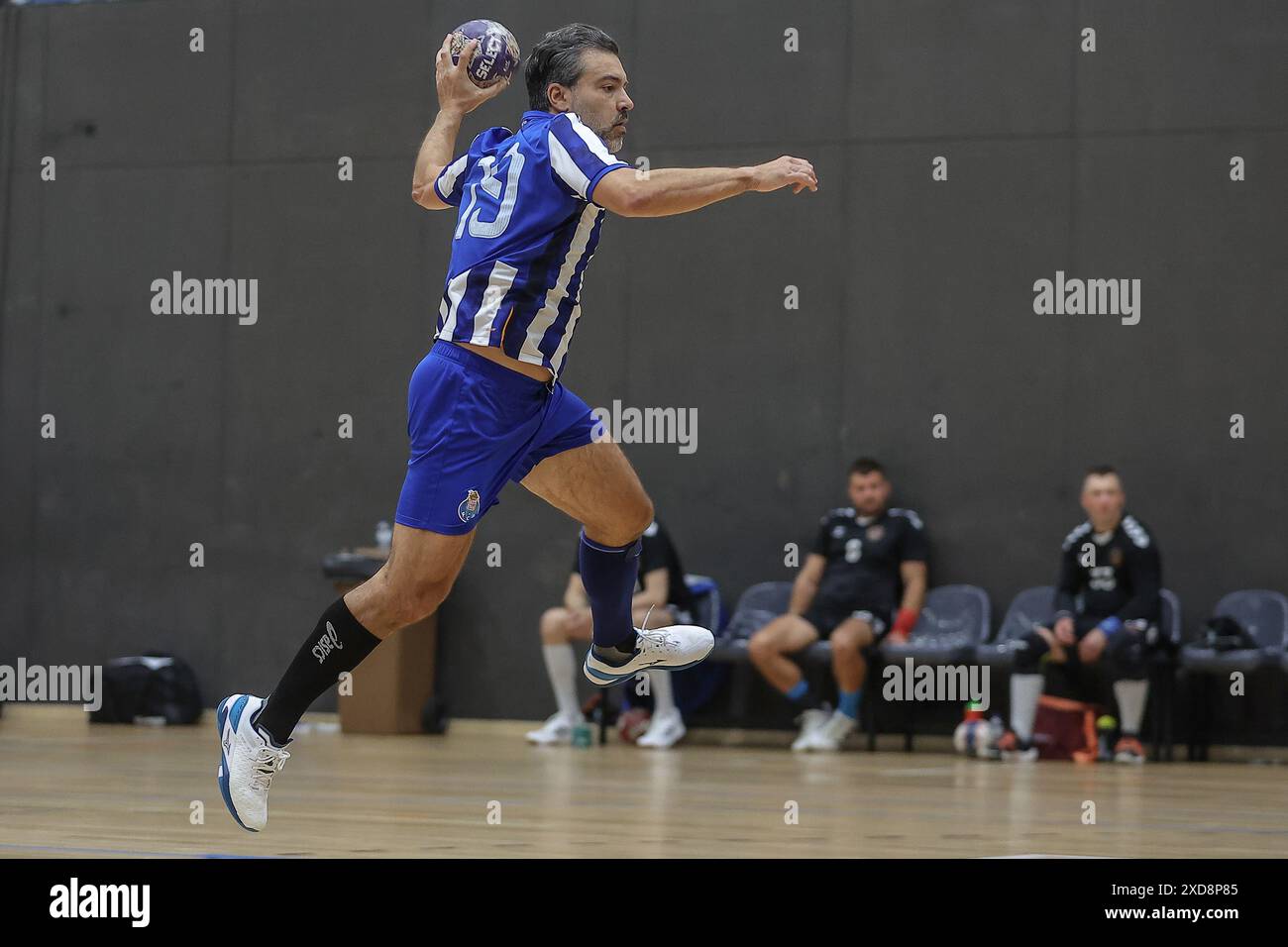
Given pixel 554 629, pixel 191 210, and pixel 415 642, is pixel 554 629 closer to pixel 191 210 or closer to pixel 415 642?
pixel 415 642

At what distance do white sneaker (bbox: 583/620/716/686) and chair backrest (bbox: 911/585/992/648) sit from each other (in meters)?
5.48

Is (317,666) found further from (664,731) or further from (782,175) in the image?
(664,731)

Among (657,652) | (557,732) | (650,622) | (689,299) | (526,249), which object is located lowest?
(557,732)

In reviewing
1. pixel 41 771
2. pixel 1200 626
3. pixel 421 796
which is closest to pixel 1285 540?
pixel 1200 626

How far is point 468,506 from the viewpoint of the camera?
14.2ft

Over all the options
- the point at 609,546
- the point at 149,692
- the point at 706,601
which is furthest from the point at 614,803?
the point at 149,692

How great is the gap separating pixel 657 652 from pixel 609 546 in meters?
0.39

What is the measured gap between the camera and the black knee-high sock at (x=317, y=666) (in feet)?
14.2

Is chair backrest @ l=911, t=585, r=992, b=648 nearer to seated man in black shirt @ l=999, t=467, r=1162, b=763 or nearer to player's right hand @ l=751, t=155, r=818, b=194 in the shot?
seated man in black shirt @ l=999, t=467, r=1162, b=763

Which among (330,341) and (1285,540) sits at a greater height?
(330,341)

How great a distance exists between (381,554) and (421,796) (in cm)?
459

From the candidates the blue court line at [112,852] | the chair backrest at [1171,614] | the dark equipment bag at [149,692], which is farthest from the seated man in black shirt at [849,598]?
the blue court line at [112,852]

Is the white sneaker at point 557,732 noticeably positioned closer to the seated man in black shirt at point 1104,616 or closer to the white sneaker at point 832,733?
the white sneaker at point 832,733

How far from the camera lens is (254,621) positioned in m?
12.1
